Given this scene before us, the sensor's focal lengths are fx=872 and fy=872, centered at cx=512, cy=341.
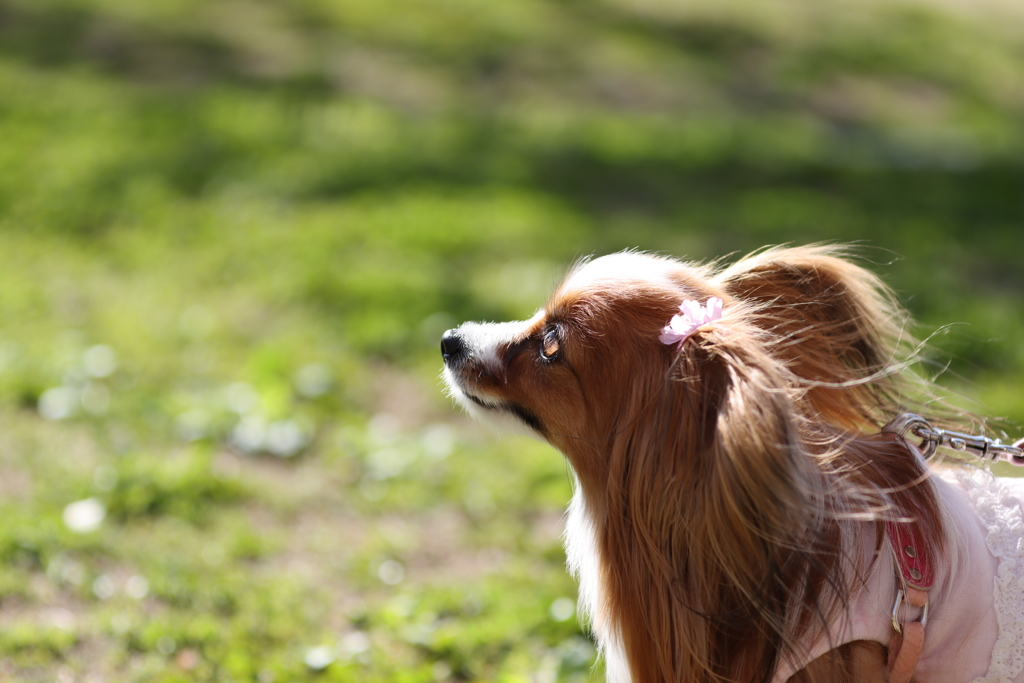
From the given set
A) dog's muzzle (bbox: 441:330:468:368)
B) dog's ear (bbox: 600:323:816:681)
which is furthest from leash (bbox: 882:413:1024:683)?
dog's muzzle (bbox: 441:330:468:368)

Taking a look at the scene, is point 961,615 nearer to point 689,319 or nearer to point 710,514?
point 710,514

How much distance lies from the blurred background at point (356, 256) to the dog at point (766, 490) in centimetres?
99

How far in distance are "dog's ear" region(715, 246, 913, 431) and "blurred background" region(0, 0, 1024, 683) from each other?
3.66 ft

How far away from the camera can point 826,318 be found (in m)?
2.16

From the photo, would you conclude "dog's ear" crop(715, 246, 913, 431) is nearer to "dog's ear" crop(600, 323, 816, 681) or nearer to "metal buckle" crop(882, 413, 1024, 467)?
"metal buckle" crop(882, 413, 1024, 467)

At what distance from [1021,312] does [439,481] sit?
353cm

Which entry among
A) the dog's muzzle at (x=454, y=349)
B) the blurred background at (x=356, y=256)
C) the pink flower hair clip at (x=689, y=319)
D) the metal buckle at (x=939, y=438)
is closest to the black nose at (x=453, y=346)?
the dog's muzzle at (x=454, y=349)

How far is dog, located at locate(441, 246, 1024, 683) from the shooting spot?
169cm

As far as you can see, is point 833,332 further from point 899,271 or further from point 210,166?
point 210,166

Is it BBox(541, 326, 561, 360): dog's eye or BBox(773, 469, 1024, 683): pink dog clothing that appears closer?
BBox(773, 469, 1024, 683): pink dog clothing

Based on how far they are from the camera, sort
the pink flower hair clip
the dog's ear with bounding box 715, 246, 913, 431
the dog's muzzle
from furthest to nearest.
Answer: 1. the dog's muzzle
2. the dog's ear with bounding box 715, 246, 913, 431
3. the pink flower hair clip

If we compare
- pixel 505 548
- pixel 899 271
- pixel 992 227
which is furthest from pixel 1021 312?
pixel 505 548

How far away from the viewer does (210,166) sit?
6.38 metres

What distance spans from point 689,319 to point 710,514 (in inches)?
17.2
